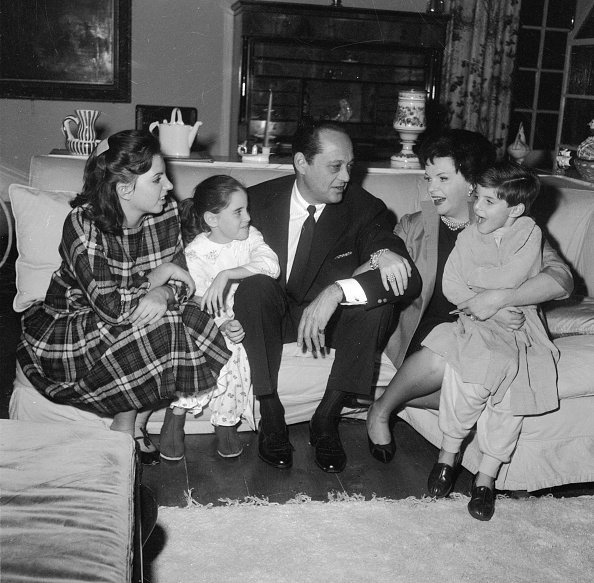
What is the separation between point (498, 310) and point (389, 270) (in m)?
0.35

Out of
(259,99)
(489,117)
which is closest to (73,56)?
(259,99)

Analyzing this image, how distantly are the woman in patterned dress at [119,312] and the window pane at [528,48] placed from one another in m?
5.04

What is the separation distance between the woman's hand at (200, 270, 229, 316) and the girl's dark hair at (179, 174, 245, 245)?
0.22 metres

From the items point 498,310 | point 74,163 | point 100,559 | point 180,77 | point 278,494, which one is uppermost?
point 180,77

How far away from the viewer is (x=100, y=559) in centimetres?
117

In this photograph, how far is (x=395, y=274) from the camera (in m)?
2.40

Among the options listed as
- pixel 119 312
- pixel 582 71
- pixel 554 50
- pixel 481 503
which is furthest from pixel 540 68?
pixel 119 312

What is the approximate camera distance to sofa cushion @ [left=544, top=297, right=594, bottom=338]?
248 centimetres

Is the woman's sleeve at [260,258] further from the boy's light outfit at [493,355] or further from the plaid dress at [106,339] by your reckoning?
the boy's light outfit at [493,355]

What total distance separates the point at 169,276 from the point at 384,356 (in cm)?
81

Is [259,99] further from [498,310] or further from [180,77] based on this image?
[498,310]


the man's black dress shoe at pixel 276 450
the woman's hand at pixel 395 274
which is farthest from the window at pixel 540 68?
the man's black dress shoe at pixel 276 450

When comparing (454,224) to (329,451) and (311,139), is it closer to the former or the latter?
(311,139)

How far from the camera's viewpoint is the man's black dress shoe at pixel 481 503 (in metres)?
2.14
